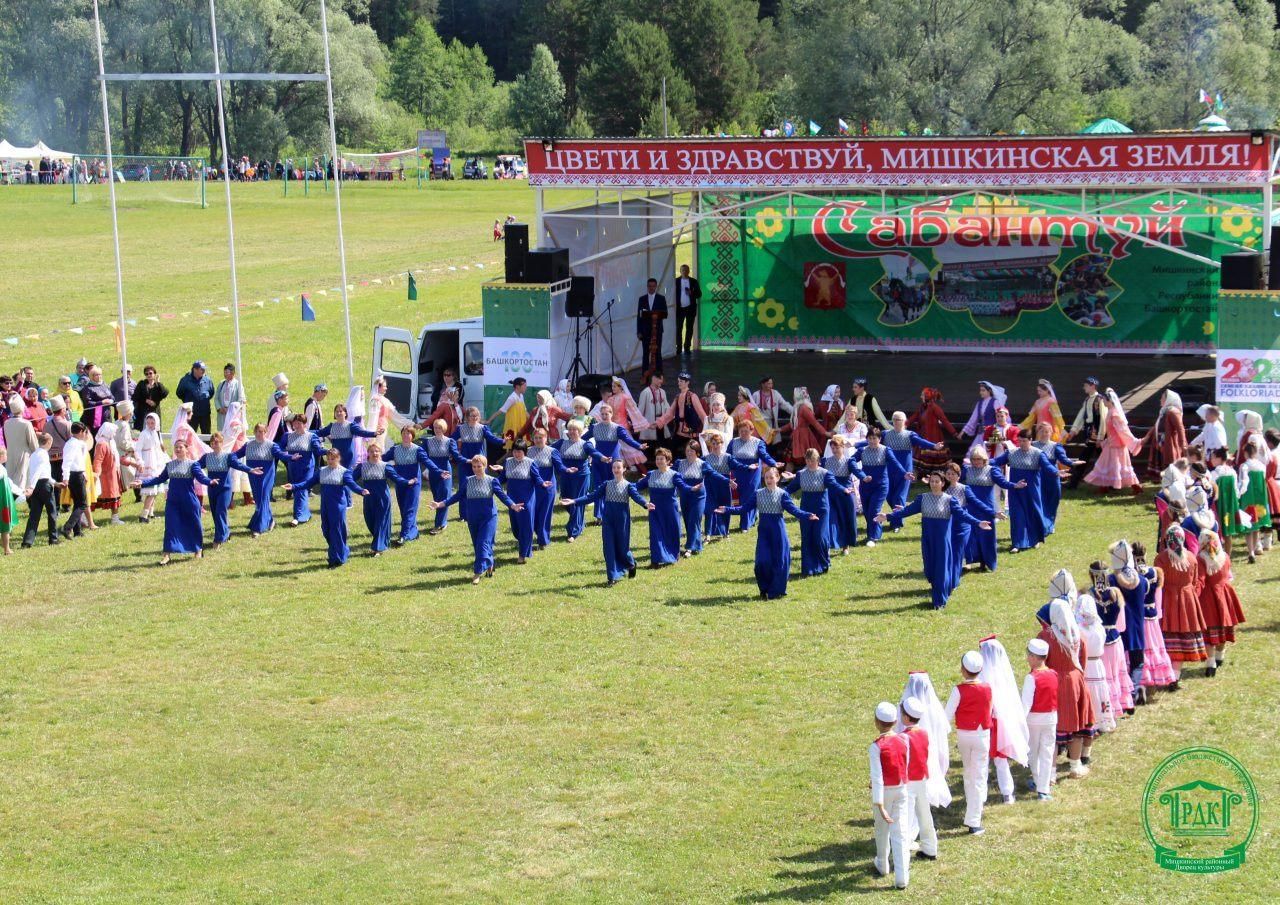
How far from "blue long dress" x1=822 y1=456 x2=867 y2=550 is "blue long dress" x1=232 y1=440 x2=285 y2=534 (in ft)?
21.3

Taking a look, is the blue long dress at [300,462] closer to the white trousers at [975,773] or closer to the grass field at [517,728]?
the grass field at [517,728]

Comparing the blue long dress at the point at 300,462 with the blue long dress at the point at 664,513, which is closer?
the blue long dress at the point at 664,513

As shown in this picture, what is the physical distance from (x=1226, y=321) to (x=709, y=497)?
21.5 feet

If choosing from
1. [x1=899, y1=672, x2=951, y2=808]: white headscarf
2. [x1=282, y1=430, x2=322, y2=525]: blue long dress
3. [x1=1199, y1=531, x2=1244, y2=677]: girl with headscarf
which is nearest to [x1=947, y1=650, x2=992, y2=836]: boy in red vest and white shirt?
[x1=899, y1=672, x2=951, y2=808]: white headscarf

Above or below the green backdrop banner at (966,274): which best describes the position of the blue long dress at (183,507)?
below

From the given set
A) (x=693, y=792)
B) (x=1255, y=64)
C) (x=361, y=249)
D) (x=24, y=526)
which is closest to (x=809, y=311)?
(x=24, y=526)

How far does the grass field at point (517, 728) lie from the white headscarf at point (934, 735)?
13.8 inches

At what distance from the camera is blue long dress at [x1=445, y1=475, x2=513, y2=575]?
17.7 metres

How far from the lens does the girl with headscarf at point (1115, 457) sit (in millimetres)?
20234

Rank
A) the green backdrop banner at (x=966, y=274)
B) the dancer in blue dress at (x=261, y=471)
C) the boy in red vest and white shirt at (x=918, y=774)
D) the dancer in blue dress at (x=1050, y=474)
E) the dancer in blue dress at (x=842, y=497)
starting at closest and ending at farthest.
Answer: the boy in red vest and white shirt at (x=918, y=774) < the dancer in blue dress at (x=842, y=497) < the dancer in blue dress at (x=1050, y=474) < the dancer in blue dress at (x=261, y=471) < the green backdrop banner at (x=966, y=274)

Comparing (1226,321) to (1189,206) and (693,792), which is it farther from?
(693,792)

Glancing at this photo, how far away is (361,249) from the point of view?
47.7 metres

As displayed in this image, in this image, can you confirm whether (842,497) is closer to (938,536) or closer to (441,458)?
(938,536)

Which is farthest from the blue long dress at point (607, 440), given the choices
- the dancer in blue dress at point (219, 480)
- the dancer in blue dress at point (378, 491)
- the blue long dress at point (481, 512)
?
the dancer in blue dress at point (219, 480)
